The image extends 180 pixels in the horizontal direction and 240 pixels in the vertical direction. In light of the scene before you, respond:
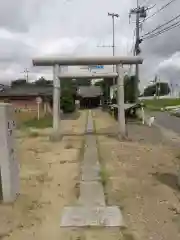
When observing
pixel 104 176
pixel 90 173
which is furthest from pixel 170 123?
pixel 104 176

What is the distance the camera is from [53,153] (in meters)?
15.1

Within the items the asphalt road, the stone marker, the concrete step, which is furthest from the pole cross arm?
the stone marker

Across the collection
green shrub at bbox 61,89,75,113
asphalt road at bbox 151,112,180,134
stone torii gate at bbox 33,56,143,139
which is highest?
stone torii gate at bbox 33,56,143,139

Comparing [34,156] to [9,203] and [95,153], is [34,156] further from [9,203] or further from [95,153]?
[9,203]

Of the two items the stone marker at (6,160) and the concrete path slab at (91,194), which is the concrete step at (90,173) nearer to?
the concrete path slab at (91,194)

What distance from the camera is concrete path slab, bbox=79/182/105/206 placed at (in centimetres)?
738

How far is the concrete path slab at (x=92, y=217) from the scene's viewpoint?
6133 mm

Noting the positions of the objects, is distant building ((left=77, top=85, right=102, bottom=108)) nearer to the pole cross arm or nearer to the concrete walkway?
the pole cross arm

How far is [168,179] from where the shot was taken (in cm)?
960

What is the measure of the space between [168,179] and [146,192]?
151 cm

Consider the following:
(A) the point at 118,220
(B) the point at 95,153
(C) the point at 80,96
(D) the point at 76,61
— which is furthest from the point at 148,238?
(C) the point at 80,96

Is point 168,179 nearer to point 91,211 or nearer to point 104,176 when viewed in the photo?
point 104,176

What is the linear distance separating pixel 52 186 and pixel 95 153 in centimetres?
509

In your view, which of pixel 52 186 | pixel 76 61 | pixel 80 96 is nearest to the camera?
pixel 52 186
